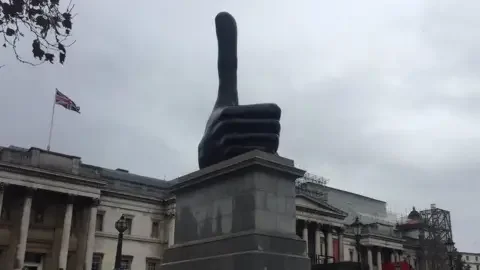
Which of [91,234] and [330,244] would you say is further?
[330,244]

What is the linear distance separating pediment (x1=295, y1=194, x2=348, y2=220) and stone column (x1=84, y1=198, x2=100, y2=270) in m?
20.8

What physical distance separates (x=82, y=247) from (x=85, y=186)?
16.3 feet

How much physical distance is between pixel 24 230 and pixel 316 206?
2966 cm

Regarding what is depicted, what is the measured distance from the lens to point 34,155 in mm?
39500

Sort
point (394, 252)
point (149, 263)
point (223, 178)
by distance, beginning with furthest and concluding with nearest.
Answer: point (394, 252)
point (149, 263)
point (223, 178)

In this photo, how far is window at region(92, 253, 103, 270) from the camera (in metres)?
42.8

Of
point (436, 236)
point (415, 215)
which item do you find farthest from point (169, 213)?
point (415, 215)

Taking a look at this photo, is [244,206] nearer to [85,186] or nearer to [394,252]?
[85,186]

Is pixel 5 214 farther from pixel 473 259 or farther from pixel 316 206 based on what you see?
pixel 473 259

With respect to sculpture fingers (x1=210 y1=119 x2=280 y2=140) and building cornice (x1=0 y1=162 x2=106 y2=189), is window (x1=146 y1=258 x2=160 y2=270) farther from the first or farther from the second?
sculpture fingers (x1=210 y1=119 x2=280 y2=140)

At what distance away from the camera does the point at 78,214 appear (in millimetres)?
42969

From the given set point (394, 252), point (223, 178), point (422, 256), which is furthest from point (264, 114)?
point (422, 256)

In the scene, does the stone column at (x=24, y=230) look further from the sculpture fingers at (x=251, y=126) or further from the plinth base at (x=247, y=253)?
the sculpture fingers at (x=251, y=126)

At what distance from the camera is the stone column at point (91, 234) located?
→ 41.1 meters
